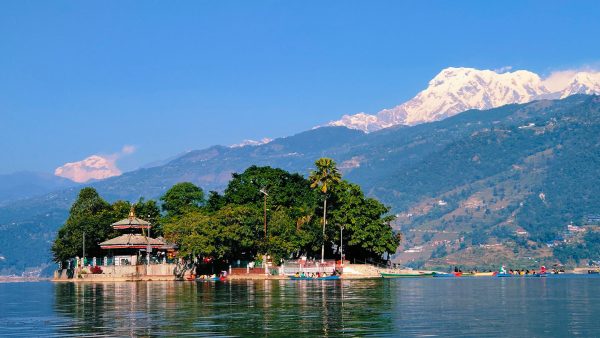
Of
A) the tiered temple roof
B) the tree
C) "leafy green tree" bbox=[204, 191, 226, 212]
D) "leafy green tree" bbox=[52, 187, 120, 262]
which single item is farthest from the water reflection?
the tree

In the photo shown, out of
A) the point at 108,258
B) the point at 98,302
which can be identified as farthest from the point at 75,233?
the point at 98,302

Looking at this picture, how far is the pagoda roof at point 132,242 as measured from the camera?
152625mm

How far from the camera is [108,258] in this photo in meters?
156

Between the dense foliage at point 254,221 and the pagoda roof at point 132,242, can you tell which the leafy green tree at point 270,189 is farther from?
the pagoda roof at point 132,242

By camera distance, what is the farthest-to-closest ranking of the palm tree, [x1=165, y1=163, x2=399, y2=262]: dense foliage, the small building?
the palm tree
the small building
[x1=165, y1=163, x2=399, y2=262]: dense foliage

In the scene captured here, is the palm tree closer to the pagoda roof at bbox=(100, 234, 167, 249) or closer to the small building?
the small building

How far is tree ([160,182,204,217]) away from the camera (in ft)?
584

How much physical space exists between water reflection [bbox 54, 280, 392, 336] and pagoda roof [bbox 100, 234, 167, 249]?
6478 cm

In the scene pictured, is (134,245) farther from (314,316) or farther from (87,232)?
(314,316)

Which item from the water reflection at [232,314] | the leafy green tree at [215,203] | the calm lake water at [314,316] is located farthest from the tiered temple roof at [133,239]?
the calm lake water at [314,316]

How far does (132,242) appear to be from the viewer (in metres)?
153

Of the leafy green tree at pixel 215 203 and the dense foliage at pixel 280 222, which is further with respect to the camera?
the leafy green tree at pixel 215 203

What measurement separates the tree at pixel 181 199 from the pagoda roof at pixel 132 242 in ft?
Result: 63.7

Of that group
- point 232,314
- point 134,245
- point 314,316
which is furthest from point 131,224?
point 314,316
